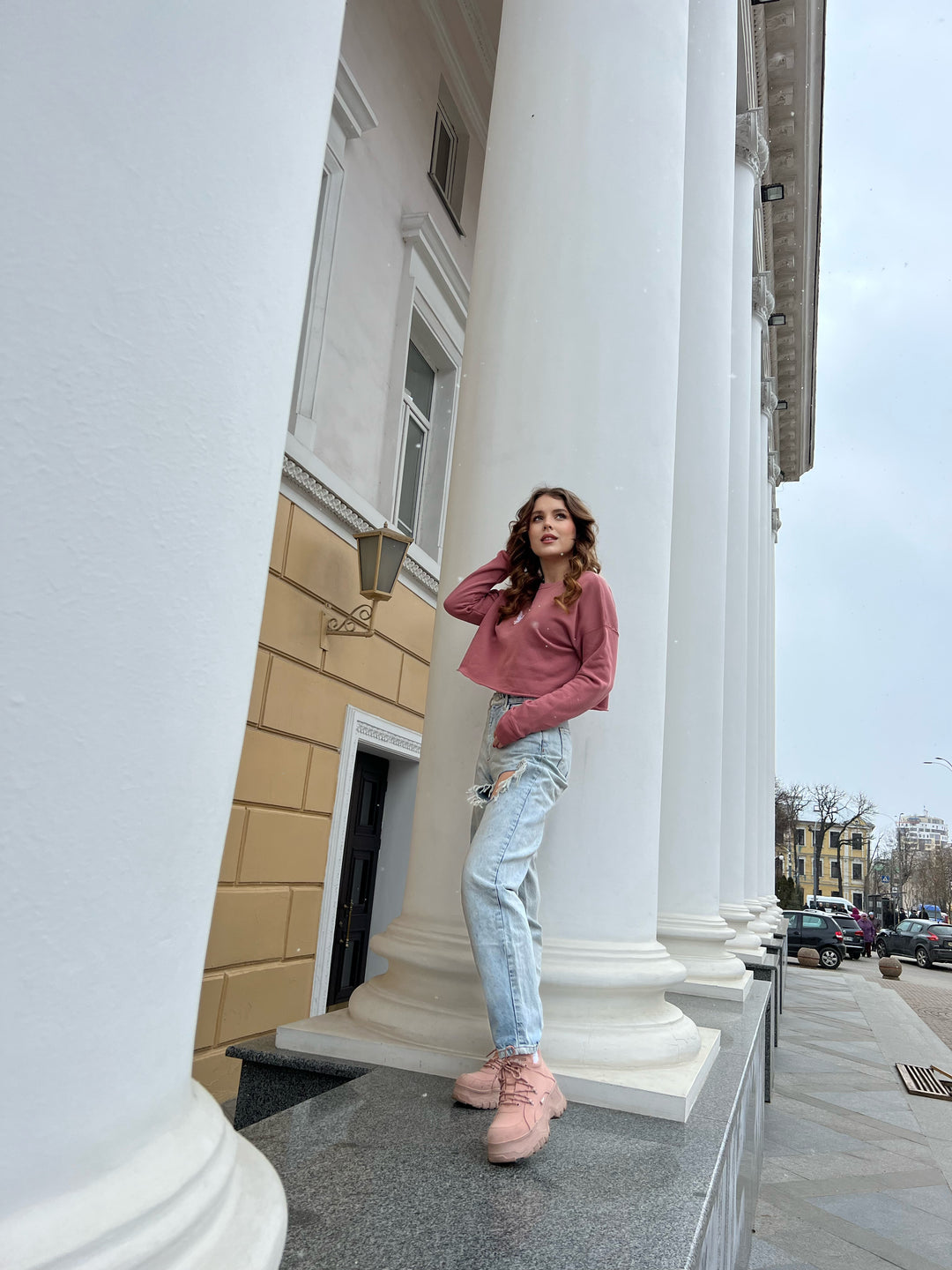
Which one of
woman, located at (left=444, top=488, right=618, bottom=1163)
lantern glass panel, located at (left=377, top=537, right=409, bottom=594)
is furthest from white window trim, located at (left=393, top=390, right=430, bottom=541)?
woman, located at (left=444, top=488, right=618, bottom=1163)

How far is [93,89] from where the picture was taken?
0.98 m

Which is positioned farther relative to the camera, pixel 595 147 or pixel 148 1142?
pixel 595 147

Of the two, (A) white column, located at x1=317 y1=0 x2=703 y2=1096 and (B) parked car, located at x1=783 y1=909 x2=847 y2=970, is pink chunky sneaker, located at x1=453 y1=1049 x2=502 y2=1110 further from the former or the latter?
(B) parked car, located at x1=783 y1=909 x2=847 y2=970

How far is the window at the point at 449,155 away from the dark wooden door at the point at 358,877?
245 inches

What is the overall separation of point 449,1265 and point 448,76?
1163 centimetres

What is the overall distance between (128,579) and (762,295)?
15.8 m

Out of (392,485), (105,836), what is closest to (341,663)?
(392,485)

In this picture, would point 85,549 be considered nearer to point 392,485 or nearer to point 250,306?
point 250,306

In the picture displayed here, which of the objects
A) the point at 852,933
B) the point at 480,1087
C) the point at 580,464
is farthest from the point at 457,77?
the point at 852,933

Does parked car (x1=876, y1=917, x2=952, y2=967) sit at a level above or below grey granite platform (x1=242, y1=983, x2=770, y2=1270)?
below

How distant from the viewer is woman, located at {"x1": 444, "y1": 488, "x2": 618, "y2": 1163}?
2.33 meters

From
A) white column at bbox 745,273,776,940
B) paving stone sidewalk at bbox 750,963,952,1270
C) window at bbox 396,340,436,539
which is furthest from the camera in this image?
white column at bbox 745,273,776,940

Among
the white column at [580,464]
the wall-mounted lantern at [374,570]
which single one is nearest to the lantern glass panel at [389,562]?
the wall-mounted lantern at [374,570]

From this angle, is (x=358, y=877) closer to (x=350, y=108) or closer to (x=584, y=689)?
(x=350, y=108)
